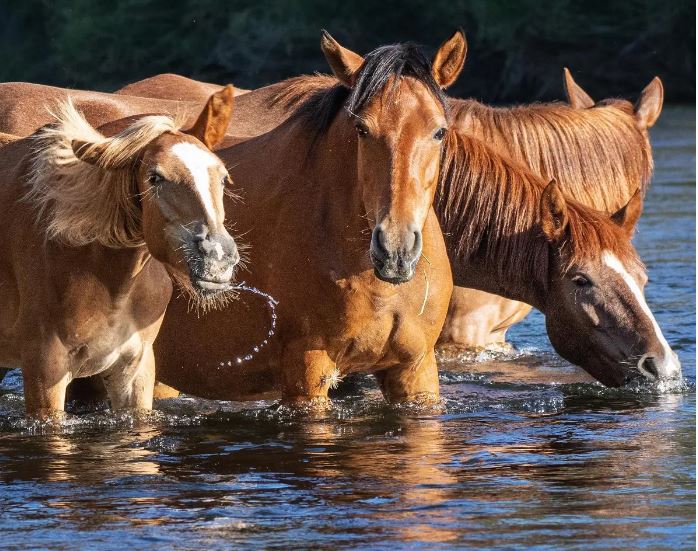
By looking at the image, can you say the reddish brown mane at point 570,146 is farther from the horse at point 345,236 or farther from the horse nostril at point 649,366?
the horse at point 345,236

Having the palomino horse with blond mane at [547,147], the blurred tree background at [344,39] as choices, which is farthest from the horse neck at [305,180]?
the blurred tree background at [344,39]

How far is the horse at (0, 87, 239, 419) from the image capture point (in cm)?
495

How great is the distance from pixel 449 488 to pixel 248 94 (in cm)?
361

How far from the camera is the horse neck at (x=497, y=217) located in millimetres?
6469

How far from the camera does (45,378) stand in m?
5.32

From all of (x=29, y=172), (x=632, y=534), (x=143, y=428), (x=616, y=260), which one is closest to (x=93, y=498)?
(x=143, y=428)

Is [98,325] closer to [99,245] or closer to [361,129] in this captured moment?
[99,245]

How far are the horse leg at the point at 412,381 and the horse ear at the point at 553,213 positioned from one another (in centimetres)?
97

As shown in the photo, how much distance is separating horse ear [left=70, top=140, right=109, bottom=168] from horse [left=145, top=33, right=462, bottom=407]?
2.56ft

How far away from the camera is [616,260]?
6293mm

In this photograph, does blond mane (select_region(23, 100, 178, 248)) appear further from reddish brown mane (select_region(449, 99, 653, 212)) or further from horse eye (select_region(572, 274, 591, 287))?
reddish brown mane (select_region(449, 99, 653, 212))

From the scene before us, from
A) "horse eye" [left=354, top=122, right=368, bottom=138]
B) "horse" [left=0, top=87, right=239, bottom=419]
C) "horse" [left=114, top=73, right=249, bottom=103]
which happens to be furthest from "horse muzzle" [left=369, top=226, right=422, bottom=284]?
"horse" [left=114, top=73, right=249, bottom=103]

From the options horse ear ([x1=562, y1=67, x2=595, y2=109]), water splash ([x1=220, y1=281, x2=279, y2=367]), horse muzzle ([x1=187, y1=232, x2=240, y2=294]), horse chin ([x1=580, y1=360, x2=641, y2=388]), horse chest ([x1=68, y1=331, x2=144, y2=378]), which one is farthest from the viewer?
horse ear ([x1=562, y1=67, x2=595, y2=109])

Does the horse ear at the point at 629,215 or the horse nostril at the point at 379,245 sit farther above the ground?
the horse ear at the point at 629,215
